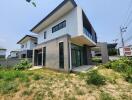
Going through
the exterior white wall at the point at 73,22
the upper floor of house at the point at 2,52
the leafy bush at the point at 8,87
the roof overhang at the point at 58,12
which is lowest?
the leafy bush at the point at 8,87

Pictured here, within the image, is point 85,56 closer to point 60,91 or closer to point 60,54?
point 60,54

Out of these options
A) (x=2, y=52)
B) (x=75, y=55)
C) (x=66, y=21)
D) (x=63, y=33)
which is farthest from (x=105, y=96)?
(x=2, y=52)

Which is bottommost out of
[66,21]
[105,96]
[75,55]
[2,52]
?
[105,96]

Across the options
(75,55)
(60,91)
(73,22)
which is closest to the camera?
(60,91)

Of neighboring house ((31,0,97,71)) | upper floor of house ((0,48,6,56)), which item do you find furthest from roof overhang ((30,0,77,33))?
upper floor of house ((0,48,6,56))

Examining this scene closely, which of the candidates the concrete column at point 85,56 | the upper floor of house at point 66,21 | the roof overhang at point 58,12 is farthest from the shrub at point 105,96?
the concrete column at point 85,56

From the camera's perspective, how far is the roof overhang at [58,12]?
12.8 metres

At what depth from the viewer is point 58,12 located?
14508mm

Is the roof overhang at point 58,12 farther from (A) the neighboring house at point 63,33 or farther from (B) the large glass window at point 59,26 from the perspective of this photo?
(B) the large glass window at point 59,26

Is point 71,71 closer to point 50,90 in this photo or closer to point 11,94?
Result: point 50,90

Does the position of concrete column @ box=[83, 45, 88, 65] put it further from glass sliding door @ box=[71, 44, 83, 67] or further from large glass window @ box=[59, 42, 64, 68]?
large glass window @ box=[59, 42, 64, 68]

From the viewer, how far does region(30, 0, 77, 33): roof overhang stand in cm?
1284

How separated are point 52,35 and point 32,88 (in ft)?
36.3

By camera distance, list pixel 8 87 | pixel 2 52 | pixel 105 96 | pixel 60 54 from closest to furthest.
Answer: pixel 105 96, pixel 8 87, pixel 60 54, pixel 2 52
